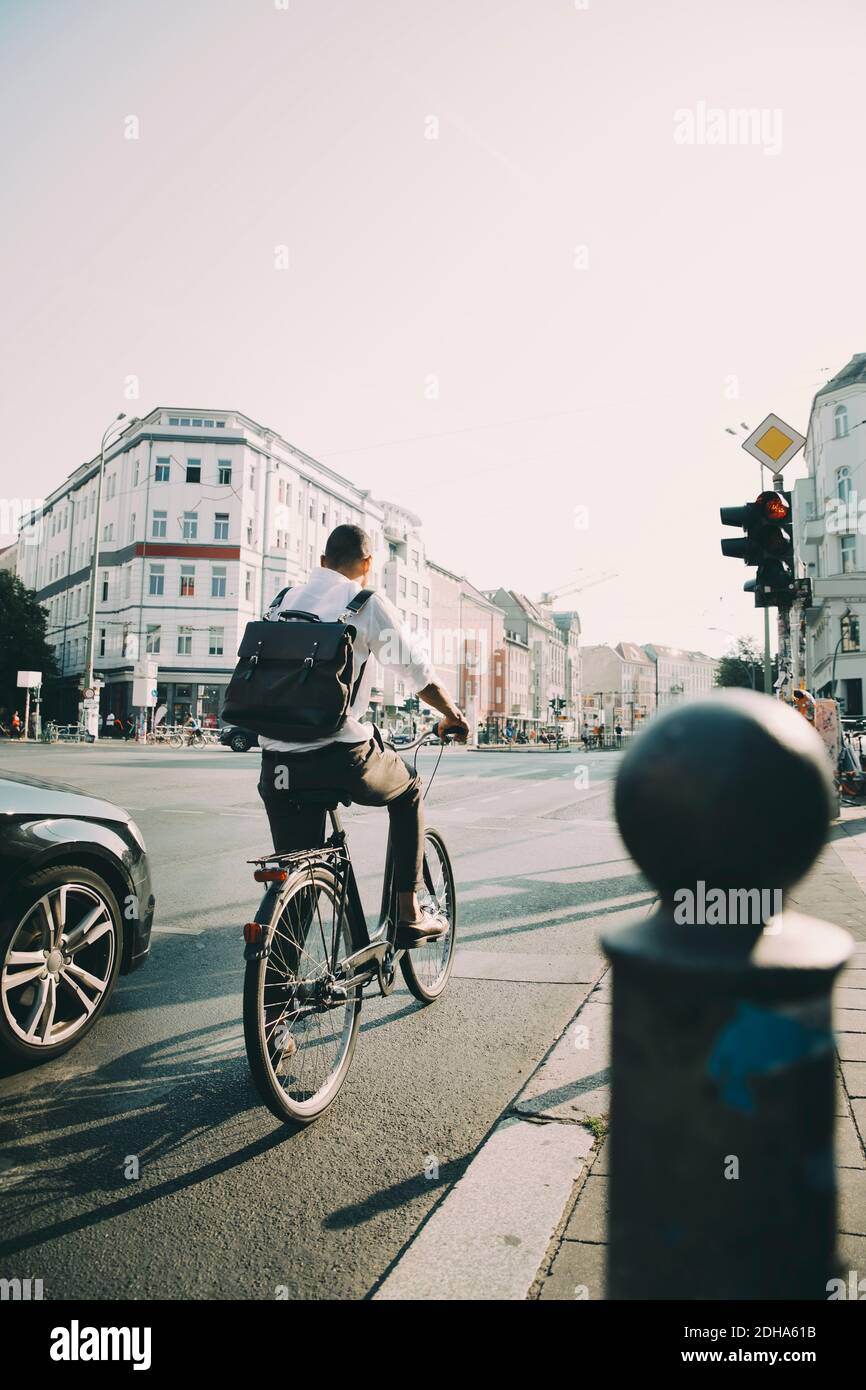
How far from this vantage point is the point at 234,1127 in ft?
9.48

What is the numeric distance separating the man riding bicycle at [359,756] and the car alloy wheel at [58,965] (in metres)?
0.86

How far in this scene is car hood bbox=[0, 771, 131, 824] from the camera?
3.39 m

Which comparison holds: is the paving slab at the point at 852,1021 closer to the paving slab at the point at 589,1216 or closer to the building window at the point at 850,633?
the paving slab at the point at 589,1216

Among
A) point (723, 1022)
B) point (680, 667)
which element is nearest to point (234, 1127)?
point (723, 1022)

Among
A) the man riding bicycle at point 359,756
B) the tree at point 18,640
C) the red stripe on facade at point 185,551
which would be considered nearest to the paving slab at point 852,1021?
the man riding bicycle at point 359,756

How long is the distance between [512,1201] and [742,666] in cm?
7234

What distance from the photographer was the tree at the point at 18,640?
5475 centimetres

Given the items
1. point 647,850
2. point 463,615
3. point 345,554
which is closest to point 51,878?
point 345,554

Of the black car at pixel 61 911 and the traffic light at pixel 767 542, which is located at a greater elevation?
the traffic light at pixel 767 542

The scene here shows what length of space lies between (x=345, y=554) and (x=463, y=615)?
85923mm

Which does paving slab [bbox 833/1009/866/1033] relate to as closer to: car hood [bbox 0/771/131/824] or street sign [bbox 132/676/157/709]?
car hood [bbox 0/771/131/824]

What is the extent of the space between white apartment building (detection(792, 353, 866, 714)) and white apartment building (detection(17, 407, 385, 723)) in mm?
23253
